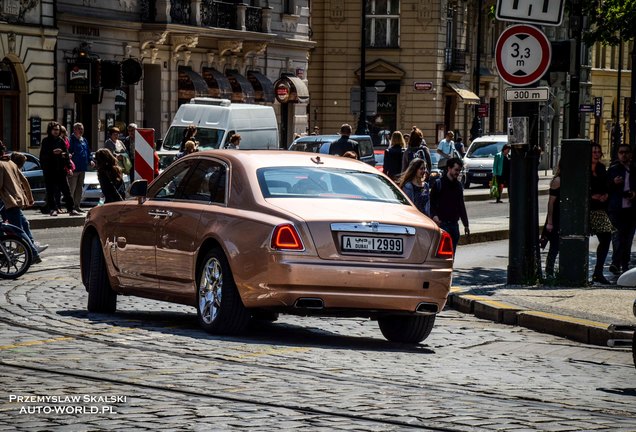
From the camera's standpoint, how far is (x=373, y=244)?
11.6 m

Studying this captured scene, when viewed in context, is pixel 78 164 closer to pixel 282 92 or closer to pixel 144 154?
pixel 144 154

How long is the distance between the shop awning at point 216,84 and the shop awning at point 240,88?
882mm

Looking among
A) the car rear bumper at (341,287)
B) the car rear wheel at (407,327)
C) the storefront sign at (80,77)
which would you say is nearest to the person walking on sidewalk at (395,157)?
the car rear wheel at (407,327)

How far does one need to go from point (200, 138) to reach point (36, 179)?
6500mm

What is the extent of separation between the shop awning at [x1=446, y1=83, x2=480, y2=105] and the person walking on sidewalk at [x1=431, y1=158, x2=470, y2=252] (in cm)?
5301

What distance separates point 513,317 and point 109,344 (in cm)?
469

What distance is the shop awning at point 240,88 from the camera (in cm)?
5338

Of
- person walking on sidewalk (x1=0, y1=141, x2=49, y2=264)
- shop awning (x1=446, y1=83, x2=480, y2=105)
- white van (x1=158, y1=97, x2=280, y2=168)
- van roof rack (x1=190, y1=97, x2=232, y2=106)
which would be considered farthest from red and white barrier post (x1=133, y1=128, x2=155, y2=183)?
shop awning (x1=446, y1=83, x2=480, y2=105)

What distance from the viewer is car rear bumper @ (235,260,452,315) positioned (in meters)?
11.4

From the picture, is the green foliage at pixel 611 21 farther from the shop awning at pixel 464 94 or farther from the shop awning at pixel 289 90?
the shop awning at pixel 464 94

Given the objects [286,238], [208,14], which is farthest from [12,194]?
[208,14]

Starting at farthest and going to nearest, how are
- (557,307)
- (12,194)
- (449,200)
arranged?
1. (12,194)
2. (449,200)
3. (557,307)

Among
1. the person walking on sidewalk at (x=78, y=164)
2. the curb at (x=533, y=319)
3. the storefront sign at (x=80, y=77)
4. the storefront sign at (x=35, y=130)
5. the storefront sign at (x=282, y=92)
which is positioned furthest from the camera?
the storefront sign at (x=282, y=92)

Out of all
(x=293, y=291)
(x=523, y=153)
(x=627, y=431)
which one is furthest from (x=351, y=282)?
(x=523, y=153)
